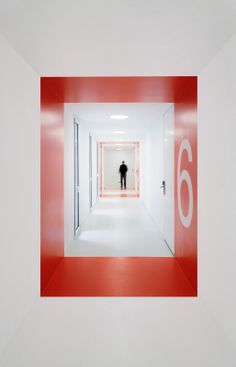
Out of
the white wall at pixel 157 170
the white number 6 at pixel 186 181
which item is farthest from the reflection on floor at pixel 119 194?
the white number 6 at pixel 186 181

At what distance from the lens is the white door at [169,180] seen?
6205 millimetres

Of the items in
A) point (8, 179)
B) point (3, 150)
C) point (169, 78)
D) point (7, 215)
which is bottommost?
point (7, 215)

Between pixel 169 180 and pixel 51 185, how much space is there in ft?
8.86

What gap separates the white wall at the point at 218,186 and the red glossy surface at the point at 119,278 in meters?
0.68

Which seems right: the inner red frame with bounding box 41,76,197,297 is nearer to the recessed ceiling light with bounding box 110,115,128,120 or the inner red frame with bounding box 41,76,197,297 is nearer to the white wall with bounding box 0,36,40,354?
the white wall with bounding box 0,36,40,354

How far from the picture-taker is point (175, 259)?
5.75m

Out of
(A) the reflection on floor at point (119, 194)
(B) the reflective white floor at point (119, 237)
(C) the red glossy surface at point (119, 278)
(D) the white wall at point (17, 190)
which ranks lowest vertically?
(C) the red glossy surface at point (119, 278)

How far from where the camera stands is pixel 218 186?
3340 mm
